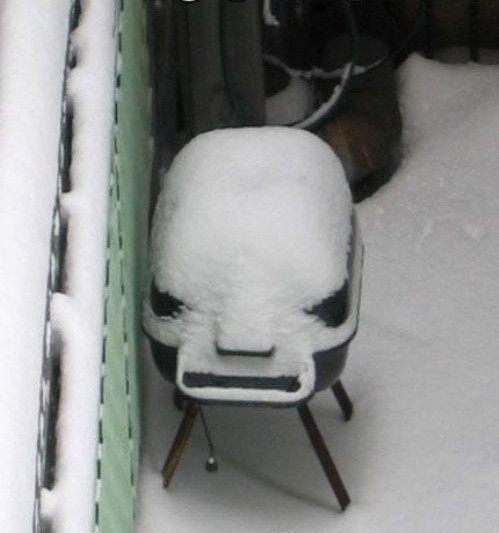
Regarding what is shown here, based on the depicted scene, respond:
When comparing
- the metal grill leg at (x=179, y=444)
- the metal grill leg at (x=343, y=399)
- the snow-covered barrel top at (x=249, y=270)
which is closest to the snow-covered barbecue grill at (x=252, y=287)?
the snow-covered barrel top at (x=249, y=270)

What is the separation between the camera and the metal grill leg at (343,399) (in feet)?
9.20

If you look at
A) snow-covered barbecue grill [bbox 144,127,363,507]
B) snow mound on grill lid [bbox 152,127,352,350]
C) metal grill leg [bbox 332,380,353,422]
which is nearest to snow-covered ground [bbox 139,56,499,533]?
metal grill leg [bbox 332,380,353,422]

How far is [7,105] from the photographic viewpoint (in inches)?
77.6

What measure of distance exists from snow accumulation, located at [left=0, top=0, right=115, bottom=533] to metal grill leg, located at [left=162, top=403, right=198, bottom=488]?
0.63 metres

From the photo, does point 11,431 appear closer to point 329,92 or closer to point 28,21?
point 28,21

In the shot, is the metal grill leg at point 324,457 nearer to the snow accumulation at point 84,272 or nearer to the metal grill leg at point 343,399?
the metal grill leg at point 343,399

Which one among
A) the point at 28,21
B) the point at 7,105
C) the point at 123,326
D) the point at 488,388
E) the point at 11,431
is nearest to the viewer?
the point at 11,431

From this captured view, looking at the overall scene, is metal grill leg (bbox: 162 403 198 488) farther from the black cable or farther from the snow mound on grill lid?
the black cable

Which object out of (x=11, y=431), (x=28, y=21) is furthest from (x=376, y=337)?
(x=11, y=431)

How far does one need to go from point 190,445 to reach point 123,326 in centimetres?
48

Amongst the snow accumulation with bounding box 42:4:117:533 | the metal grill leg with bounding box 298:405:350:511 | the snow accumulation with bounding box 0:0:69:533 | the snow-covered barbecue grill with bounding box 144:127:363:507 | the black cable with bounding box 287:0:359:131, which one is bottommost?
the metal grill leg with bounding box 298:405:350:511

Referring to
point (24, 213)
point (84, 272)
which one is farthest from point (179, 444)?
point (24, 213)

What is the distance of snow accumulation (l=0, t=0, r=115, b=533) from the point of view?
1.62m

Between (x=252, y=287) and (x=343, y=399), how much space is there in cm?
49
